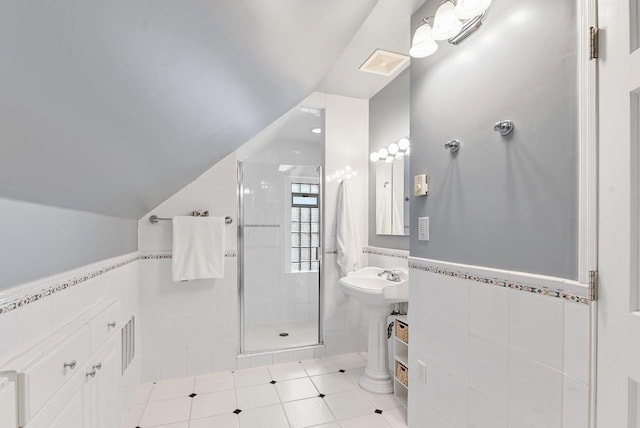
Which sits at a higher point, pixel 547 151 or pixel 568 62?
pixel 568 62

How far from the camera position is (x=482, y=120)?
4.57 ft

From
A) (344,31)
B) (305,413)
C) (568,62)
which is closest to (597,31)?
(568,62)

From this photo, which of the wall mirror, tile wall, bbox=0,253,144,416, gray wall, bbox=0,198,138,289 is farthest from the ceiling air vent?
tile wall, bbox=0,253,144,416

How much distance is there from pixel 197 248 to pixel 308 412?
1.40m

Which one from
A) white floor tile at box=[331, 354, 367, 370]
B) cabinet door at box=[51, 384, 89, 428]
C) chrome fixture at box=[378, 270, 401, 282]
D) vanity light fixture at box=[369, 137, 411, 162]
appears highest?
vanity light fixture at box=[369, 137, 411, 162]

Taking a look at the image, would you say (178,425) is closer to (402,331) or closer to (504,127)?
(402,331)

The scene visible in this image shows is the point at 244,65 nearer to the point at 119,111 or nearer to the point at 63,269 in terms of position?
the point at 119,111

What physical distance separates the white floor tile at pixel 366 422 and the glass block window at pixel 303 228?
152 cm

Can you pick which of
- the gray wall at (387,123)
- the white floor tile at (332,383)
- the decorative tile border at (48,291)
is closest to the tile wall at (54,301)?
the decorative tile border at (48,291)

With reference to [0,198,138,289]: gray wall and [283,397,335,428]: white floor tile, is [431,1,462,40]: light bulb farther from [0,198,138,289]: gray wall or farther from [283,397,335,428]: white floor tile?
[283,397,335,428]: white floor tile

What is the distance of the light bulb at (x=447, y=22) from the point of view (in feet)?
4.42

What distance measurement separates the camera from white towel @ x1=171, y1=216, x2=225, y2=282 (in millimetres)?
2361

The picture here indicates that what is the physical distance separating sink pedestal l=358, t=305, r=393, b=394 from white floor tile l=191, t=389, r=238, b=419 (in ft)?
3.11

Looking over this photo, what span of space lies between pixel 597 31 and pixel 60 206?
73.9 inches
